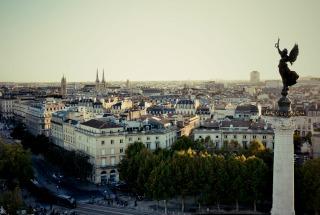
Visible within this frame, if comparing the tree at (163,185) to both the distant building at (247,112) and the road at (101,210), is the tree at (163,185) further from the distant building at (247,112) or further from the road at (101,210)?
the distant building at (247,112)

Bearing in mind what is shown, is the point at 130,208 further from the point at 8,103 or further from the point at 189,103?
the point at 8,103

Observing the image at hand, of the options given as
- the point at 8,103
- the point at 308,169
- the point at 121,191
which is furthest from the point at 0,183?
the point at 8,103

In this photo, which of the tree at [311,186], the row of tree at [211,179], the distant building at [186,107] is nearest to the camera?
the tree at [311,186]

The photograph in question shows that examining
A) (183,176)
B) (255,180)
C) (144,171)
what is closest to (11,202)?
(144,171)

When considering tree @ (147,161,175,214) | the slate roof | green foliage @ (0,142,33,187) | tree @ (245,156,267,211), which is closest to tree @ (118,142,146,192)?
tree @ (147,161,175,214)

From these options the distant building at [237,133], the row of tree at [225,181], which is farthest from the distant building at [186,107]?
the row of tree at [225,181]

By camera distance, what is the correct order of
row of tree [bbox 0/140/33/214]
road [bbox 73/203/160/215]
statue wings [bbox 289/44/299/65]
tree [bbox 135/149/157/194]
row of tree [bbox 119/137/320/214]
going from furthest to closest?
row of tree [bbox 0/140/33/214], tree [bbox 135/149/157/194], road [bbox 73/203/160/215], row of tree [bbox 119/137/320/214], statue wings [bbox 289/44/299/65]

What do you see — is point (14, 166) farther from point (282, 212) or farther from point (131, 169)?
point (282, 212)

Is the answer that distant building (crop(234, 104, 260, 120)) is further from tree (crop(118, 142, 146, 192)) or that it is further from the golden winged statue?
the golden winged statue
